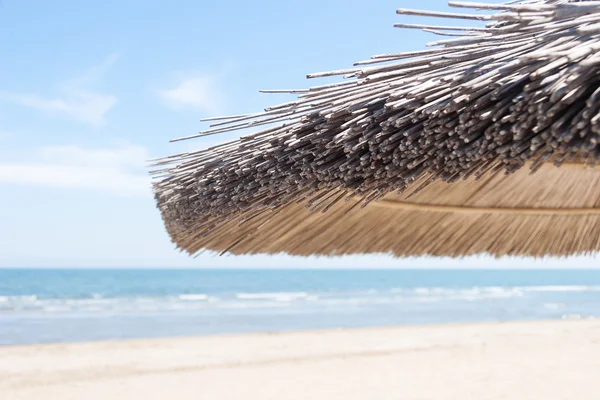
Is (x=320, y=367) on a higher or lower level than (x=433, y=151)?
lower


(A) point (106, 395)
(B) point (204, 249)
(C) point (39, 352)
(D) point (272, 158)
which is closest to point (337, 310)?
(C) point (39, 352)

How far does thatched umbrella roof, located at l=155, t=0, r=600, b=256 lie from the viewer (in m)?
1.00

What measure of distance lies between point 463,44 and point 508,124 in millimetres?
248

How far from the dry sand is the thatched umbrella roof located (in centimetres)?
366

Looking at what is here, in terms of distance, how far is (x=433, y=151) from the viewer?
117cm

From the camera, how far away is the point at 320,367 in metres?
7.00

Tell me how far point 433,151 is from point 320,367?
20.2ft

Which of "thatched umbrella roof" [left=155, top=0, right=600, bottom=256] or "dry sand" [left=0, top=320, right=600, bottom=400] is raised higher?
"thatched umbrella roof" [left=155, top=0, right=600, bottom=256]

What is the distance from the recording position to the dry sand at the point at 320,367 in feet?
19.0

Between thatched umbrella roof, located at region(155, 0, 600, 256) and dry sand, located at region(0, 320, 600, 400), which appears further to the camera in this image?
dry sand, located at region(0, 320, 600, 400)

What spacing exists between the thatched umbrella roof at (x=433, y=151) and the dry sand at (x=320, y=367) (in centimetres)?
366

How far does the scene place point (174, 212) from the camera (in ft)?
6.75

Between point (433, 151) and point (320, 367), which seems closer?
point (433, 151)

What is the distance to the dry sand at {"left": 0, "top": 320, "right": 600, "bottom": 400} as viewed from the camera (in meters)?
5.79
